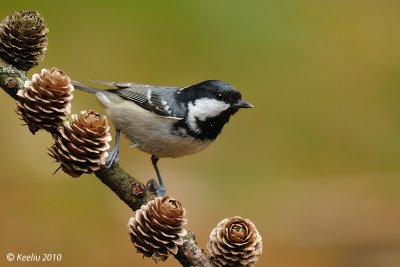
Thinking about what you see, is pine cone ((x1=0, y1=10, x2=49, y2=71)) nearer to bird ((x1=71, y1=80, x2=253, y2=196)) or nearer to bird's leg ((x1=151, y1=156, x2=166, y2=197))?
bird's leg ((x1=151, y1=156, x2=166, y2=197))

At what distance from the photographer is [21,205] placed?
2.59 metres

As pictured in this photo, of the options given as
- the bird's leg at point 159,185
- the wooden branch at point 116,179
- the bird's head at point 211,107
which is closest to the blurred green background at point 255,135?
the bird's leg at point 159,185

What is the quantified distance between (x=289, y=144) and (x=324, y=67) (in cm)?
73

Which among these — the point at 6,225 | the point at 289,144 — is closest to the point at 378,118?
the point at 289,144

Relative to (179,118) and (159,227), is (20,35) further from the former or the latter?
(179,118)

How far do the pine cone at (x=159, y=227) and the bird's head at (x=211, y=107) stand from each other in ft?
2.99

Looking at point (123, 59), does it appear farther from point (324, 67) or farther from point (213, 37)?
point (324, 67)

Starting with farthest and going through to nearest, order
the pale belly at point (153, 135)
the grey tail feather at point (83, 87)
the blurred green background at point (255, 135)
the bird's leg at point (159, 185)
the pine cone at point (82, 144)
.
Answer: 1. the blurred green background at point (255, 135)
2. the grey tail feather at point (83, 87)
3. the pale belly at point (153, 135)
4. the bird's leg at point (159, 185)
5. the pine cone at point (82, 144)

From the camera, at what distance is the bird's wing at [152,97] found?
2.12 meters

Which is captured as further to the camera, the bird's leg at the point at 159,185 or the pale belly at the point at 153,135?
the pale belly at the point at 153,135

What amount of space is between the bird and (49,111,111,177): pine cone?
2.76 feet

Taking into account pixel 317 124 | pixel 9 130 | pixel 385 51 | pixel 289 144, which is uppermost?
pixel 385 51

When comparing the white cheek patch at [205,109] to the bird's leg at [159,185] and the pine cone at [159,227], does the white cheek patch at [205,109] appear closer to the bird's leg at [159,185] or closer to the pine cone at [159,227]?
the bird's leg at [159,185]

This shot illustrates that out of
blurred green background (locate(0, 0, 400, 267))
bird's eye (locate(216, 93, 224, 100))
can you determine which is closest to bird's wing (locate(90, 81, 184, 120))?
bird's eye (locate(216, 93, 224, 100))
